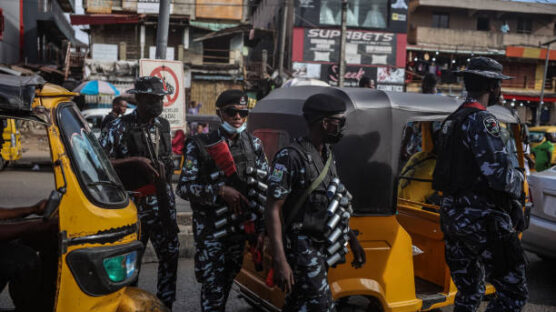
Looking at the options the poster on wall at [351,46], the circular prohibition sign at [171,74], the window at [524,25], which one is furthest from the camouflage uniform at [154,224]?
the window at [524,25]

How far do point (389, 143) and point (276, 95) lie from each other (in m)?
1.11

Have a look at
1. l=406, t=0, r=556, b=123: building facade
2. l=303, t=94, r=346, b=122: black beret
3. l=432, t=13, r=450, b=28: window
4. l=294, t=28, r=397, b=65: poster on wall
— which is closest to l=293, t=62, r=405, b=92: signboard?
l=294, t=28, r=397, b=65: poster on wall

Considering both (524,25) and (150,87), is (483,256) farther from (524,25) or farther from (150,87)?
(524,25)

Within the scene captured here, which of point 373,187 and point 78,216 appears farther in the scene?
point 373,187

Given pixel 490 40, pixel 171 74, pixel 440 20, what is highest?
pixel 440 20

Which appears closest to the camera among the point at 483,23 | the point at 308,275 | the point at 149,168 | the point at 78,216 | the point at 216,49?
the point at 78,216

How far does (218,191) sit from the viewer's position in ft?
10.4

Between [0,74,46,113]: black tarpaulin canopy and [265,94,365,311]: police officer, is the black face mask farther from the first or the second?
[0,74,46,113]: black tarpaulin canopy

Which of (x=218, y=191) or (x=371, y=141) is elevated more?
(x=371, y=141)

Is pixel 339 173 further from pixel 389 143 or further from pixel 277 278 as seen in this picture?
pixel 277 278

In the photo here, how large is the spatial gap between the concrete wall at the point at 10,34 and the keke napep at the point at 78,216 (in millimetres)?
27786

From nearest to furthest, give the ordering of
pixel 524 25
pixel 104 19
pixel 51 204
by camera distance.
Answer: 1. pixel 51 204
2. pixel 104 19
3. pixel 524 25

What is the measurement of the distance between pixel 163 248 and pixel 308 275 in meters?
1.50

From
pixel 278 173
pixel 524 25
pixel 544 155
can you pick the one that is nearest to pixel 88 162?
pixel 278 173
